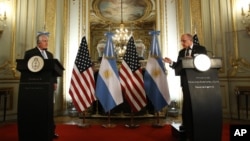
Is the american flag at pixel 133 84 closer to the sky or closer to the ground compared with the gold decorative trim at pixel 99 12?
closer to the ground

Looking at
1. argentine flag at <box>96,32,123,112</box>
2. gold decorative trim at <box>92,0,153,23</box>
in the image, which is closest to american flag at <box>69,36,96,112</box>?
argentine flag at <box>96,32,123,112</box>

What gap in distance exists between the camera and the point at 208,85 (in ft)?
9.80

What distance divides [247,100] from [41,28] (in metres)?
6.09

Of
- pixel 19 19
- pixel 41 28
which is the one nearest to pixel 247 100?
pixel 41 28

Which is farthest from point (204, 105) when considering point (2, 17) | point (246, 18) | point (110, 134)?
point (2, 17)

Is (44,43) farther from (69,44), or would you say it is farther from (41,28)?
(69,44)

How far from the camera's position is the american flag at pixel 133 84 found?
5.36 metres

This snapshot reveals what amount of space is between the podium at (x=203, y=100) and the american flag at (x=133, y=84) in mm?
2392

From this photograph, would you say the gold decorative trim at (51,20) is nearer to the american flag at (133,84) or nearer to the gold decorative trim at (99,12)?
the gold decorative trim at (99,12)

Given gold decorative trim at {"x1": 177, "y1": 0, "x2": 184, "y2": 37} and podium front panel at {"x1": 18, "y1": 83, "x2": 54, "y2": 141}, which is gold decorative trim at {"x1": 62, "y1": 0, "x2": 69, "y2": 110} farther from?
podium front panel at {"x1": 18, "y1": 83, "x2": 54, "y2": 141}

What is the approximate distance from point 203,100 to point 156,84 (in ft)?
7.83

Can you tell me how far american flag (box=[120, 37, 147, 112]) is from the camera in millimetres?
5363

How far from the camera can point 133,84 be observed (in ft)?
17.6

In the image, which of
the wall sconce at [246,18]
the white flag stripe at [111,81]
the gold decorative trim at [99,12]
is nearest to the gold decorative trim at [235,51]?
the wall sconce at [246,18]
